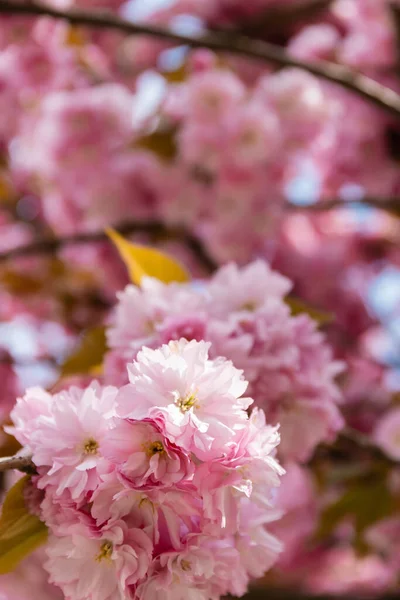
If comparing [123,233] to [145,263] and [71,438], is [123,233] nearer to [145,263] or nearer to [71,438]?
[145,263]

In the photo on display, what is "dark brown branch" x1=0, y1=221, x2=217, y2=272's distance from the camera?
1645 millimetres

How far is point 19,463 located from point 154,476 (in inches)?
4.8

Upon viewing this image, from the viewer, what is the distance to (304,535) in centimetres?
264

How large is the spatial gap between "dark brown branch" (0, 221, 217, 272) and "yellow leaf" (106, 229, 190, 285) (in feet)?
1.95

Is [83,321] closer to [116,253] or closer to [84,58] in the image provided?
[116,253]

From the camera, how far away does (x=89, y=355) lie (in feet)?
3.34

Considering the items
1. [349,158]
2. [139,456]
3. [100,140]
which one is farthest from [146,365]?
[349,158]

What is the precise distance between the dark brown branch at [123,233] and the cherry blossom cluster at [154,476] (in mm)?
1020

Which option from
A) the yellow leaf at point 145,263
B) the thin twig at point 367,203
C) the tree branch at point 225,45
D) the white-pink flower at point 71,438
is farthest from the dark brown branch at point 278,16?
the white-pink flower at point 71,438

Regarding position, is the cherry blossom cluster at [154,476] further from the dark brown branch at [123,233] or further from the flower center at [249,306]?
the dark brown branch at [123,233]

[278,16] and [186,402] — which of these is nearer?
[186,402]

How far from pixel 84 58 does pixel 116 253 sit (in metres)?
A: 0.63

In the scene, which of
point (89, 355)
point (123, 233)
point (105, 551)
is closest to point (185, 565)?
point (105, 551)

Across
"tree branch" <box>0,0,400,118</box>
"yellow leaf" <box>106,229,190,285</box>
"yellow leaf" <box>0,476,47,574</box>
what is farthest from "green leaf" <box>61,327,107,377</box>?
"tree branch" <box>0,0,400,118</box>
